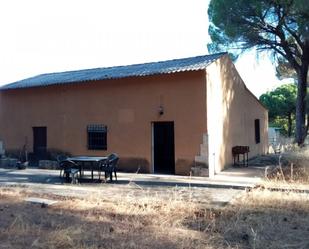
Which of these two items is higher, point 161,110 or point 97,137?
point 161,110

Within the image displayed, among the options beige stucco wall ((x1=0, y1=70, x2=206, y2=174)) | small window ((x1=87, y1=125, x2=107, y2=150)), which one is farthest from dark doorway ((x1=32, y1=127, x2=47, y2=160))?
small window ((x1=87, y1=125, x2=107, y2=150))

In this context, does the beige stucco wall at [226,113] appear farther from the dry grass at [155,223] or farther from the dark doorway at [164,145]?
the dry grass at [155,223]

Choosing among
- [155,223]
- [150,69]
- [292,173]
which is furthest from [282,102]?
[155,223]

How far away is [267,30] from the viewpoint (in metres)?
20.2

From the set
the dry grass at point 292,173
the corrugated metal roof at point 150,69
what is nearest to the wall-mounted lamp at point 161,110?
the corrugated metal roof at point 150,69

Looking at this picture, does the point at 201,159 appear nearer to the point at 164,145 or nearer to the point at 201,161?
the point at 201,161

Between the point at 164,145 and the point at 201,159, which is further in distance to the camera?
the point at 164,145

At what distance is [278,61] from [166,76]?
1088cm

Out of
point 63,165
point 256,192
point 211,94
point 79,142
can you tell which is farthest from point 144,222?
point 79,142

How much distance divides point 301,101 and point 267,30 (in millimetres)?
4434

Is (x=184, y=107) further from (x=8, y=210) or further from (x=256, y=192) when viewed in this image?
(x=8, y=210)

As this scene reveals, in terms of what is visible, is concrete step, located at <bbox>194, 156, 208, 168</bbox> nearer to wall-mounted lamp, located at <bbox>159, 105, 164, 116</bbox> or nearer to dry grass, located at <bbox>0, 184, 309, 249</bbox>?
wall-mounted lamp, located at <bbox>159, 105, 164, 116</bbox>

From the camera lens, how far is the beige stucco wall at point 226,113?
14.4m

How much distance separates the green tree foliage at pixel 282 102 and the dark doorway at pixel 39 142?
897 inches
